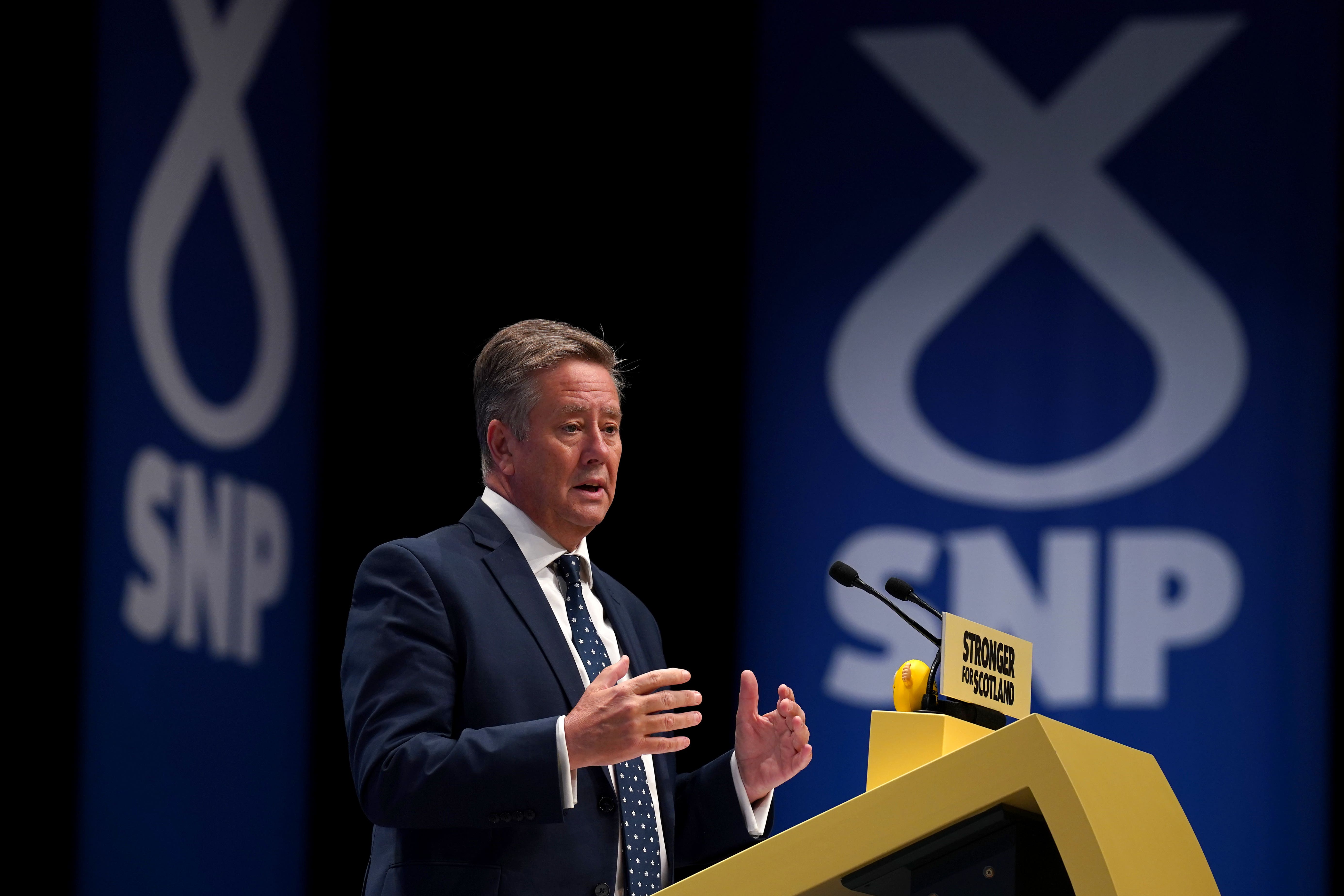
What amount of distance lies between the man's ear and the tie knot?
0.51 ft

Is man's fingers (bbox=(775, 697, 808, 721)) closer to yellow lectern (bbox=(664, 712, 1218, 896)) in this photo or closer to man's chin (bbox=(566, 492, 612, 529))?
man's chin (bbox=(566, 492, 612, 529))

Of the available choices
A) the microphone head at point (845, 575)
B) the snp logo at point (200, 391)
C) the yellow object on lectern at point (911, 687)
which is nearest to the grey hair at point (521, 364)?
the microphone head at point (845, 575)

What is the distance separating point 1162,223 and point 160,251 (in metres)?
3.07

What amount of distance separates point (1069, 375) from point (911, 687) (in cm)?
319

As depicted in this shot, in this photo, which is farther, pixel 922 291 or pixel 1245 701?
pixel 922 291

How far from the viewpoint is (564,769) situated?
1738mm

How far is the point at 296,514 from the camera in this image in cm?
471

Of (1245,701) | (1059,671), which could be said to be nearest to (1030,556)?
(1059,671)

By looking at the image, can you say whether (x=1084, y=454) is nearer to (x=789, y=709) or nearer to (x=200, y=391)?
(x=200, y=391)

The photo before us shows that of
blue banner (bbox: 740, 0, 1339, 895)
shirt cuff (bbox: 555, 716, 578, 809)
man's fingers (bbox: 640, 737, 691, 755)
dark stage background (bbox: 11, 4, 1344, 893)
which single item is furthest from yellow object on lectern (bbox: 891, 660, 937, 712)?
blue banner (bbox: 740, 0, 1339, 895)

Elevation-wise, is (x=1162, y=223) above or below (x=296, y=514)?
above

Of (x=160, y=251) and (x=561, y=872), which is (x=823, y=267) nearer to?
(x=160, y=251)

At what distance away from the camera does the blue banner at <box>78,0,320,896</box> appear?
3.61 metres

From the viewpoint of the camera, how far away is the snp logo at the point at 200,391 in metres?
3.69
